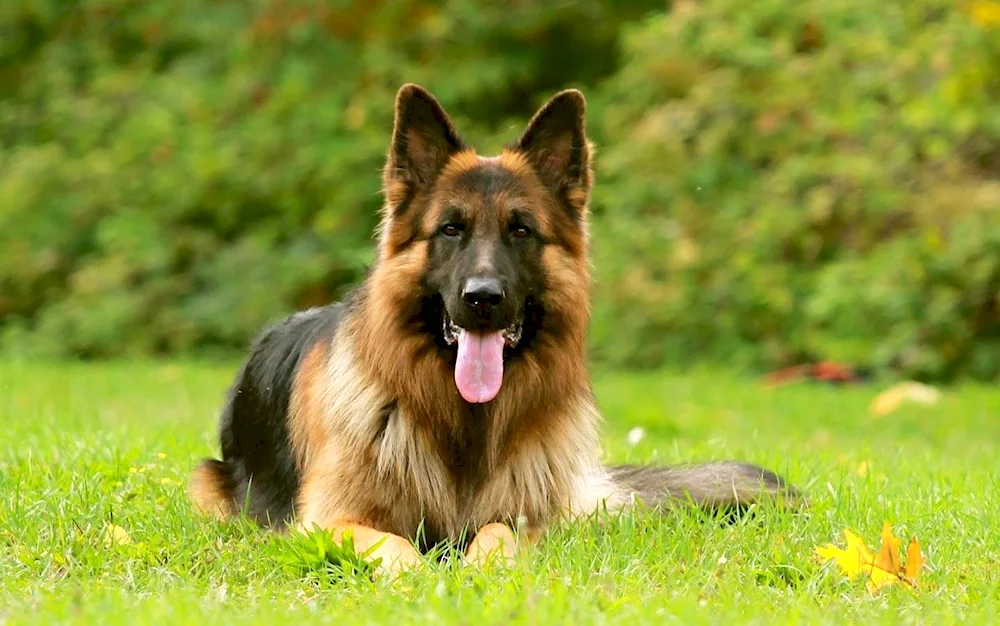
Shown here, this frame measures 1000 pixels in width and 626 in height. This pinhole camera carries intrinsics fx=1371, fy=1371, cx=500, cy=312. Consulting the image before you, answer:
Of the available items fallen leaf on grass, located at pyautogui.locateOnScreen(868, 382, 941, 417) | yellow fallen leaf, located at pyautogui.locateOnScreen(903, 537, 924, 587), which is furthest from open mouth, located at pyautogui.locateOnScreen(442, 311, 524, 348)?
fallen leaf on grass, located at pyautogui.locateOnScreen(868, 382, 941, 417)

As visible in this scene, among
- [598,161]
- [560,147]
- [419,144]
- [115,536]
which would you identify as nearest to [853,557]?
[560,147]

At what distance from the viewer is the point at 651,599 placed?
427 centimetres

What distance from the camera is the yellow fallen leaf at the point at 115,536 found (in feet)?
16.1

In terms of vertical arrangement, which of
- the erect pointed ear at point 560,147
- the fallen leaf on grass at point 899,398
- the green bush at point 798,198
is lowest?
the fallen leaf on grass at point 899,398

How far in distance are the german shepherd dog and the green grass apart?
0.94 ft

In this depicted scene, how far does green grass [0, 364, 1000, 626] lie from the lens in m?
4.11

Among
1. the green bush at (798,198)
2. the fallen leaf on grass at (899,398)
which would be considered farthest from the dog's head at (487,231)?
the green bush at (798,198)

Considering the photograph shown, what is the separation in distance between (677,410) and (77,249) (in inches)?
473

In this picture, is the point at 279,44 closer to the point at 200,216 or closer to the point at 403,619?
the point at 200,216

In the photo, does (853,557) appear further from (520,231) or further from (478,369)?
(520,231)

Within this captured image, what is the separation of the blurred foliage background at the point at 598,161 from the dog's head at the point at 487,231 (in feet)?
19.7

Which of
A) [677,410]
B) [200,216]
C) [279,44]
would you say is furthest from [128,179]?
[677,410]

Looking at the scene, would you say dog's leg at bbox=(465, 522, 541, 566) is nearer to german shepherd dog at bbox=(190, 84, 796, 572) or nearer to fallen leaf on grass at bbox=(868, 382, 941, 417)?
german shepherd dog at bbox=(190, 84, 796, 572)

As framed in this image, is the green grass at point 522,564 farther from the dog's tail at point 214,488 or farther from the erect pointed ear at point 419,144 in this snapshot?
the erect pointed ear at point 419,144
